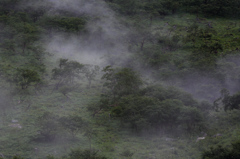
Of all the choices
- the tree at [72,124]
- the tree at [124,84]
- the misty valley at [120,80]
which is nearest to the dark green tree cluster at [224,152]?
the misty valley at [120,80]

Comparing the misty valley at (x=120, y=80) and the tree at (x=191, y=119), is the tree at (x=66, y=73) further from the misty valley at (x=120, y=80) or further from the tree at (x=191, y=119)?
the tree at (x=191, y=119)

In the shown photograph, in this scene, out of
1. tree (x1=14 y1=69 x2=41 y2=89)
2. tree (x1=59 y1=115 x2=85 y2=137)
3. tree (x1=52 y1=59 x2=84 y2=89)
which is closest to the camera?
tree (x1=59 y1=115 x2=85 y2=137)

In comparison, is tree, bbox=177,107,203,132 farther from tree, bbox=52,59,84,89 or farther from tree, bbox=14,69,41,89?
tree, bbox=14,69,41,89

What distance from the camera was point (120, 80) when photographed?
38.5 metres

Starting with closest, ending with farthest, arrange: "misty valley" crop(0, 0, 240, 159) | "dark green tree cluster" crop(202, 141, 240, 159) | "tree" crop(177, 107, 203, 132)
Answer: "dark green tree cluster" crop(202, 141, 240, 159) < "misty valley" crop(0, 0, 240, 159) < "tree" crop(177, 107, 203, 132)

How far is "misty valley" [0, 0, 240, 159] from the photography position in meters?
27.7

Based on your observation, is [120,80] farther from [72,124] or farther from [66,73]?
[72,124]

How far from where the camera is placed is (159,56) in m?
49.1

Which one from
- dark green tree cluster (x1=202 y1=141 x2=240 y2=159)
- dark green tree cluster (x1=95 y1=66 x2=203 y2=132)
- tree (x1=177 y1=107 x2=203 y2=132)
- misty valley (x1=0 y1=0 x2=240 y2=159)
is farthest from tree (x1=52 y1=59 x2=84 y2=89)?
dark green tree cluster (x1=202 y1=141 x2=240 y2=159)

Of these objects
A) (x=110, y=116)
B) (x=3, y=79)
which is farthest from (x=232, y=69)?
(x=3, y=79)

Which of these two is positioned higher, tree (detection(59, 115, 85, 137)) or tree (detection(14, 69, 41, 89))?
tree (detection(14, 69, 41, 89))

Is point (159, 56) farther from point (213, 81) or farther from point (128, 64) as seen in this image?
point (213, 81)

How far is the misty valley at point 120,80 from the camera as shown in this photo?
27.7 m

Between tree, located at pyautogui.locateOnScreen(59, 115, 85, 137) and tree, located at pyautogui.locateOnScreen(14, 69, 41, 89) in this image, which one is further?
tree, located at pyautogui.locateOnScreen(14, 69, 41, 89)
